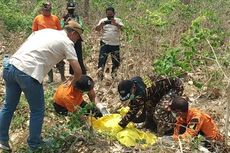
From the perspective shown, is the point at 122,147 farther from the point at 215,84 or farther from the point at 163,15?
the point at 163,15

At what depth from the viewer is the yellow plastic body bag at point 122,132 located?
4.58 meters

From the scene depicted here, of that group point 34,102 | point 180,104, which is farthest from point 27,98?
point 180,104

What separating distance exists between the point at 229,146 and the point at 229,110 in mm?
371

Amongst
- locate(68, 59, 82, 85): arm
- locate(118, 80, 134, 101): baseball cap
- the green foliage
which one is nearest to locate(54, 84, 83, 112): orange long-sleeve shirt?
locate(118, 80, 134, 101): baseball cap

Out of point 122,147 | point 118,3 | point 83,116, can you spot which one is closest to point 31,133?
point 83,116

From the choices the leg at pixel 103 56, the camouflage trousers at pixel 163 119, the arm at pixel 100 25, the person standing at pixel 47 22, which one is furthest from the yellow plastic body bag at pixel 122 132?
the arm at pixel 100 25

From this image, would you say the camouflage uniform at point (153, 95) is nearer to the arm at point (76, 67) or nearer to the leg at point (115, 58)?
the arm at point (76, 67)

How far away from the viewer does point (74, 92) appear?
198 inches

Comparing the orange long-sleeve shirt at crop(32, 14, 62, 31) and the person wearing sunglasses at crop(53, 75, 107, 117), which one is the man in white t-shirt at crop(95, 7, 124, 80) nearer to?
the orange long-sleeve shirt at crop(32, 14, 62, 31)

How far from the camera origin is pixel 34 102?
13.9ft

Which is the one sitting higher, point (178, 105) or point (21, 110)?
point (178, 105)

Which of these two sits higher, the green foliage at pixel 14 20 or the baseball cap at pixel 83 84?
the baseball cap at pixel 83 84

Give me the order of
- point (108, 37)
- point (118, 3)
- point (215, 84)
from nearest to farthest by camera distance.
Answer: point (215, 84)
point (108, 37)
point (118, 3)

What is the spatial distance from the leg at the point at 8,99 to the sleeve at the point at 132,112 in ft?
3.96
